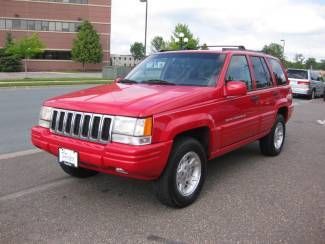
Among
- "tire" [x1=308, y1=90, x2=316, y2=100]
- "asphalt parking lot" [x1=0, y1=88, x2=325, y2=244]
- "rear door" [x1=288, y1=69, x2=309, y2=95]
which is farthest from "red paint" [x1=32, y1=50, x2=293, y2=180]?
"tire" [x1=308, y1=90, x2=316, y2=100]

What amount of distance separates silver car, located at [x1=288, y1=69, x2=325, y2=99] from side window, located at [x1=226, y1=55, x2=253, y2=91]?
17.9 metres

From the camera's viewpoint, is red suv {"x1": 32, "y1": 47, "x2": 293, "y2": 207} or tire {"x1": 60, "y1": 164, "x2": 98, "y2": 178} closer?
red suv {"x1": 32, "y1": 47, "x2": 293, "y2": 207}

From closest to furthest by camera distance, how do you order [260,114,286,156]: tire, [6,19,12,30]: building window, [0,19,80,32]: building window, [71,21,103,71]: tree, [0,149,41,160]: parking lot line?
[0,149,41,160]: parking lot line, [260,114,286,156]: tire, [71,21,103,71]: tree, [6,19,12,30]: building window, [0,19,80,32]: building window

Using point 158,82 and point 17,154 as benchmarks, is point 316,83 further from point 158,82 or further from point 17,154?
point 158,82

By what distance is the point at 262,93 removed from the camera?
6797 millimetres

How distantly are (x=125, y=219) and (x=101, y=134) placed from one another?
2.98 feet

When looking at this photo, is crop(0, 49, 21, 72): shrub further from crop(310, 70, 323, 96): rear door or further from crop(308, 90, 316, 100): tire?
crop(308, 90, 316, 100): tire

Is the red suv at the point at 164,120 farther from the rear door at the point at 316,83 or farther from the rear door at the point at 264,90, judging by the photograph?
the rear door at the point at 316,83

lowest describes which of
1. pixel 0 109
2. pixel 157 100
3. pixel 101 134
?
pixel 0 109

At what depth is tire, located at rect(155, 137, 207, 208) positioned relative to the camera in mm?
4755

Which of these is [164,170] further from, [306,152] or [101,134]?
[306,152]

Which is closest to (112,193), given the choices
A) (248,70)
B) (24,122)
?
(248,70)

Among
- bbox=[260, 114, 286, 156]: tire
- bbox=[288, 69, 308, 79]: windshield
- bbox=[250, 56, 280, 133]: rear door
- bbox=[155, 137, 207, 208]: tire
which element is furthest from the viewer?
bbox=[288, 69, 308, 79]: windshield

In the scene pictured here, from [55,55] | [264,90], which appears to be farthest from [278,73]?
[55,55]
